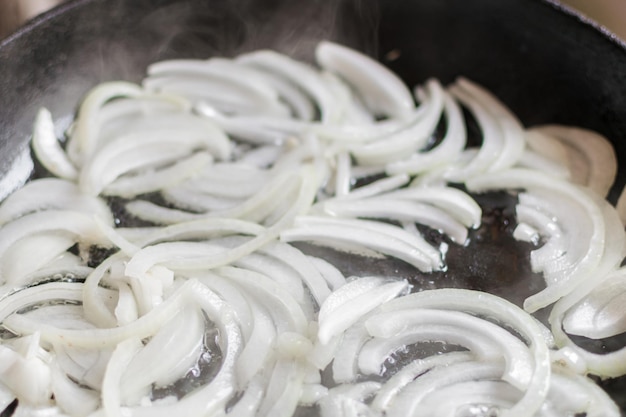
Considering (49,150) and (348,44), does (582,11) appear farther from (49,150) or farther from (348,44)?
(49,150)

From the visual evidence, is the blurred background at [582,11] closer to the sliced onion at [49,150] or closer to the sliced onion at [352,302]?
the sliced onion at [49,150]

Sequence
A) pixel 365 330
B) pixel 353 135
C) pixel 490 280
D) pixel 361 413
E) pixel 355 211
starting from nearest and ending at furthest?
pixel 361 413
pixel 365 330
pixel 490 280
pixel 355 211
pixel 353 135

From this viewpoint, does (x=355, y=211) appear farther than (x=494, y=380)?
Yes

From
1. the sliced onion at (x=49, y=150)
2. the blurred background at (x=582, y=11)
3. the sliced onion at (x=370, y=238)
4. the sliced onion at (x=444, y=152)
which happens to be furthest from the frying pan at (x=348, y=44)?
the sliced onion at (x=370, y=238)

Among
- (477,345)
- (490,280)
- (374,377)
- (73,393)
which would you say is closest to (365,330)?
(374,377)

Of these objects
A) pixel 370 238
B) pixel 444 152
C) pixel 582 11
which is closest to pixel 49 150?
pixel 370 238

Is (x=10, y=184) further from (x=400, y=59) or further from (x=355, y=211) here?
(x=400, y=59)

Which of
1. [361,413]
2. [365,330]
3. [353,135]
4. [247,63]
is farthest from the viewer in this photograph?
[247,63]
